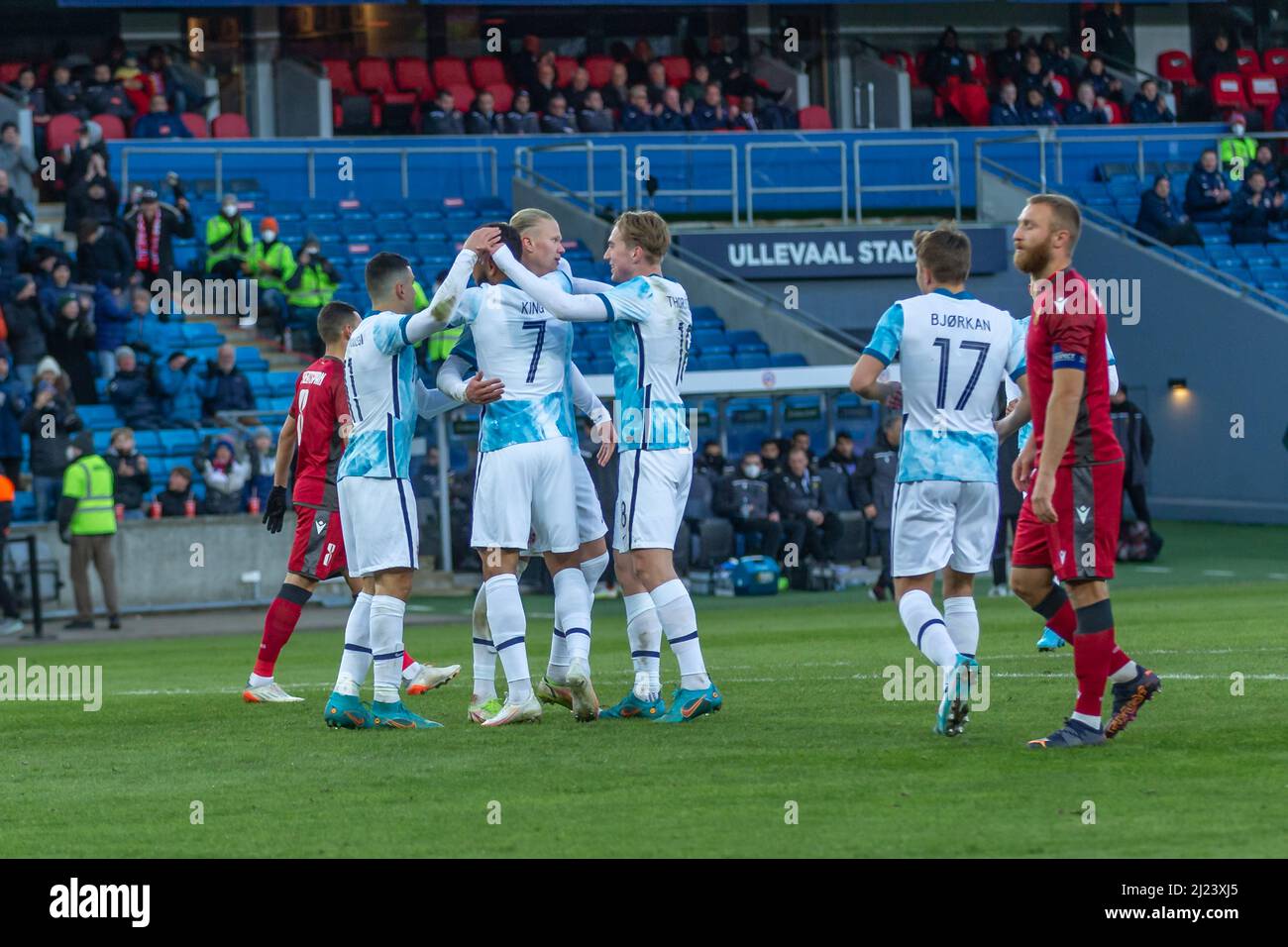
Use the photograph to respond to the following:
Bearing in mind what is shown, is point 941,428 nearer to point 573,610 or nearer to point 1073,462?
point 1073,462

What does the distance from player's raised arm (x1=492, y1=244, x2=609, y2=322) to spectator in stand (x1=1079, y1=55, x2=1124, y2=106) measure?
28.2 metres

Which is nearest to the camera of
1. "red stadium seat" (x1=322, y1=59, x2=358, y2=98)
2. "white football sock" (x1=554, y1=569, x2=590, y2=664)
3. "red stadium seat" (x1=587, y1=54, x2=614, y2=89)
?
"white football sock" (x1=554, y1=569, x2=590, y2=664)

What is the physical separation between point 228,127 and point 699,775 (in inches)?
1004

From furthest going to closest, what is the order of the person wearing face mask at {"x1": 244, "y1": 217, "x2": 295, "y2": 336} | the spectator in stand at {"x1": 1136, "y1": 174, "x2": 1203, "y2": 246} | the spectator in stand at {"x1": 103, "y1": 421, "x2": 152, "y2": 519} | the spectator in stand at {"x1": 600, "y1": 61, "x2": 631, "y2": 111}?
1. the spectator in stand at {"x1": 600, "y1": 61, "x2": 631, "y2": 111}
2. the spectator in stand at {"x1": 1136, "y1": 174, "x2": 1203, "y2": 246}
3. the person wearing face mask at {"x1": 244, "y1": 217, "x2": 295, "y2": 336}
4. the spectator in stand at {"x1": 103, "y1": 421, "x2": 152, "y2": 519}

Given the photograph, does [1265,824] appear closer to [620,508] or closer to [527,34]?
[620,508]

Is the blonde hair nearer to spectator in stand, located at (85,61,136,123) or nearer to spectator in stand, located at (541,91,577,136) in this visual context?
spectator in stand, located at (85,61,136,123)

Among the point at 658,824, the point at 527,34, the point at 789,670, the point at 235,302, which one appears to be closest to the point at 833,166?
the point at 527,34

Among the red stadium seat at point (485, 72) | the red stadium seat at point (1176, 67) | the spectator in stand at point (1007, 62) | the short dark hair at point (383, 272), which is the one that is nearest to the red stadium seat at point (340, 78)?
the red stadium seat at point (485, 72)

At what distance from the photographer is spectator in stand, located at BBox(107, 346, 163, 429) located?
23344 millimetres

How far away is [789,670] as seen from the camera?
12367 millimetres

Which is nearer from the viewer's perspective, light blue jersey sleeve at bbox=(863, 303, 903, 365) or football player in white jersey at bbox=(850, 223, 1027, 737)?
light blue jersey sleeve at bbox=(863, 303, 903, 365)

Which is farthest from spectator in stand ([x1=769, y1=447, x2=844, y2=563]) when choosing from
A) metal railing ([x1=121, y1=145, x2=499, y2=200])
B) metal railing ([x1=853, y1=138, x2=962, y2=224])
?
metal railing ([x1=121, y1=145, x2=499, y2=200])

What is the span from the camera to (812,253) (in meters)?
29.9

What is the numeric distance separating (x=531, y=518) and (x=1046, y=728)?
2505mm
